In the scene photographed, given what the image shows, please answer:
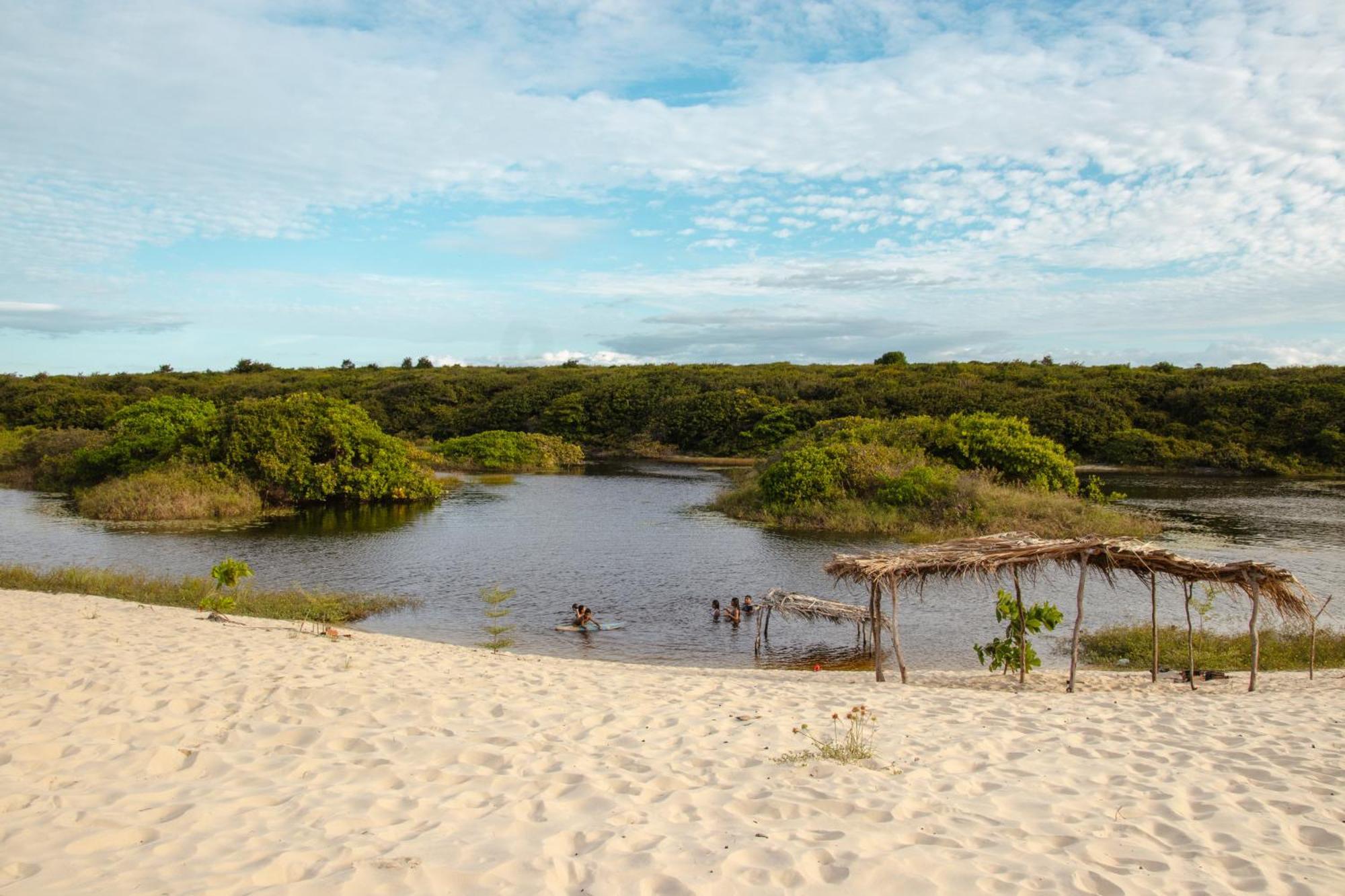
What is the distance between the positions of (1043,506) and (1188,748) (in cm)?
2305

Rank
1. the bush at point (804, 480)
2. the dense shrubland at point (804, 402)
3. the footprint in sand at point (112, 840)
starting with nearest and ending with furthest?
the footprint in sand at point (112, 840)
the bush at point (804, 480)
the dense shrubland at point (804, 402)

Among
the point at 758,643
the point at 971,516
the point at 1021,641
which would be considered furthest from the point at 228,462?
the point at 1021,641

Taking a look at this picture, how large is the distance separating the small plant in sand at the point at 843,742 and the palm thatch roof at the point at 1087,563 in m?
3.78

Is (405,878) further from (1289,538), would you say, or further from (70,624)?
(1289,538)

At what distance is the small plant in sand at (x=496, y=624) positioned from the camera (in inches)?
588

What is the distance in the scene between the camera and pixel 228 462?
112ft

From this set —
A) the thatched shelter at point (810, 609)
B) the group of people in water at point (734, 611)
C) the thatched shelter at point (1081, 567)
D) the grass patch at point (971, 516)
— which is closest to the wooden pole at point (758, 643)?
the thatched shelter at point (810, 609)

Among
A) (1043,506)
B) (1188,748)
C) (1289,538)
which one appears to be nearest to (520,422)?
(1043,506)

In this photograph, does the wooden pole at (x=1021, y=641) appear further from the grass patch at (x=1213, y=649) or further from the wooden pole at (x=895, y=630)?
the grass patch at (x=1213, y=649)

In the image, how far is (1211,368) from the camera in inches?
2970

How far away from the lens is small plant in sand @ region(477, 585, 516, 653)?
49.0ft

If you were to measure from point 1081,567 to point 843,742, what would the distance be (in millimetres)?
5945

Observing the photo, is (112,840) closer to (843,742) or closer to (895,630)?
(843,742)

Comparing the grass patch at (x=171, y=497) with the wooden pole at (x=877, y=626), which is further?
the grass patch at (x=171, y=497)
